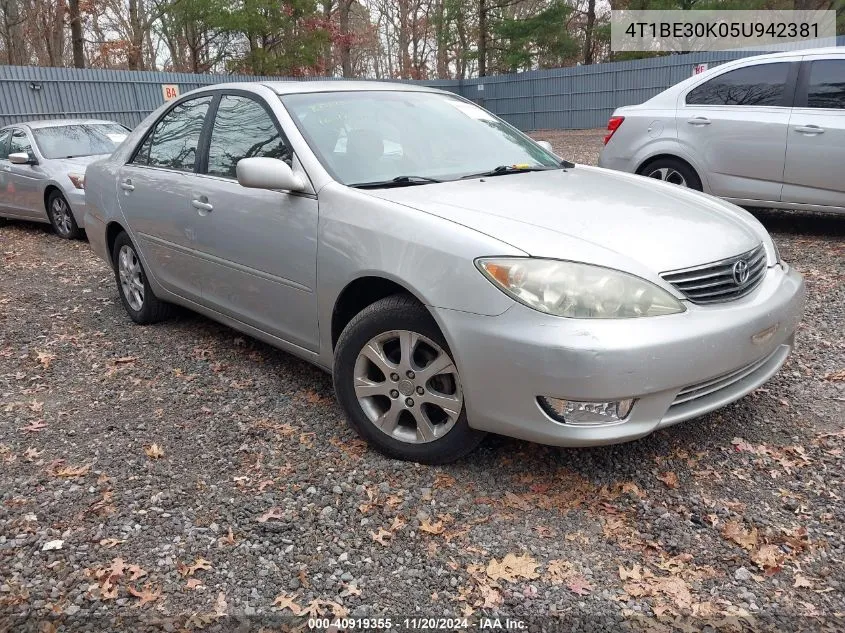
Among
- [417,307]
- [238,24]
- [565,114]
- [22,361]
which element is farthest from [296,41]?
[417,307]

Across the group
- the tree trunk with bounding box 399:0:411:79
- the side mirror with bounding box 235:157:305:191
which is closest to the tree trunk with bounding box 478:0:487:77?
the tree trunk with bounding box 399:0:411:79

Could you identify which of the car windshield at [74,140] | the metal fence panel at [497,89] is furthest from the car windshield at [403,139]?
the metal fence panel at [497,89]

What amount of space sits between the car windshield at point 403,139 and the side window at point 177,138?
2.82 ft

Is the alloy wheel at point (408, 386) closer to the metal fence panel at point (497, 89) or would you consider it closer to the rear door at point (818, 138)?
the rear door at point (818, 138)

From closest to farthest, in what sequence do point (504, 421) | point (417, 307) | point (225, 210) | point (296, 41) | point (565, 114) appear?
point (504, 421) < point (417, 307) < point (225, 210) < point (565, 114) < point (296, 41)

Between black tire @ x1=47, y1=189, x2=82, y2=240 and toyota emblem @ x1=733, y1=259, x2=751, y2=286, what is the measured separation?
26.3 ft

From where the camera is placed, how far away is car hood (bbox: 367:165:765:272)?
258cm

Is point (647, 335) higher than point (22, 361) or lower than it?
higher

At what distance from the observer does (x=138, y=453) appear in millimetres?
3234

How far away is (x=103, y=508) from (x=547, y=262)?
6.64 ft

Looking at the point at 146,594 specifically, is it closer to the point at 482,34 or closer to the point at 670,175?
the point at 670,175

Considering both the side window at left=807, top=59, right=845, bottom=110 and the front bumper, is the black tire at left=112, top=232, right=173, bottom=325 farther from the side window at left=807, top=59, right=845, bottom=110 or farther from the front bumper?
the side window at left=807, top=59, right=845, bottom=110

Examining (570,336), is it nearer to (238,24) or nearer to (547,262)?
(547,262)

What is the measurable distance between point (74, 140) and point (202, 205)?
253 inches
